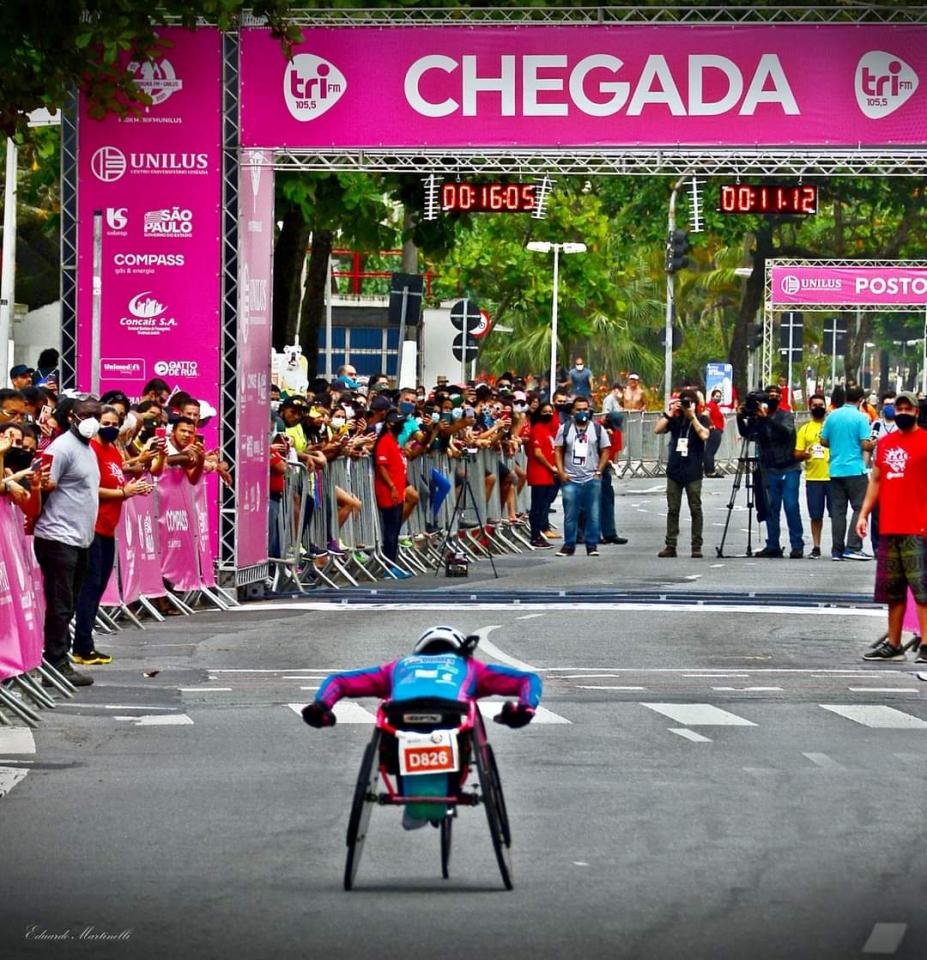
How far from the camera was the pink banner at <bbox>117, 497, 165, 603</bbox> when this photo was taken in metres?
20.5

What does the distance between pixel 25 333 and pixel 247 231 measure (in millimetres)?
37222

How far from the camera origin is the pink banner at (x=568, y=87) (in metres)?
23.5

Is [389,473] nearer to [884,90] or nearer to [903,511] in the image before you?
[884,90]

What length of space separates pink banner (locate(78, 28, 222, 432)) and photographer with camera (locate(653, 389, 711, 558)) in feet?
25.6

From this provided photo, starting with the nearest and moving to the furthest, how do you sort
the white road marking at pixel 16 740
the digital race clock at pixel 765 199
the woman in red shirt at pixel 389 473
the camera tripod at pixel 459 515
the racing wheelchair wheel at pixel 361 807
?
the racing wheelchair wheel at pixel 361 807 → the white road marking at pixel 16 740 → the woman in red shirt at pixel 389 473 → the digital race clock at pixel 765 199 → the camera tripod at pixel 459 515

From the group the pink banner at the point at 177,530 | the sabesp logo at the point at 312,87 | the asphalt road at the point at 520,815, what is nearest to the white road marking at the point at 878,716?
the asphalt road at the point at 520,815

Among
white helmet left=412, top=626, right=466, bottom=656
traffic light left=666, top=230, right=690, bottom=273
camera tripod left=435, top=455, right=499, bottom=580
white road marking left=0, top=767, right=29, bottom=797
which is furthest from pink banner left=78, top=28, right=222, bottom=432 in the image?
traffic light left=666, top=230, right=690, bottom=273

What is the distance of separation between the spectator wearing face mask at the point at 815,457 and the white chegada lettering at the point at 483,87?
25.8 feet

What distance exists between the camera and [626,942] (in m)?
8.07

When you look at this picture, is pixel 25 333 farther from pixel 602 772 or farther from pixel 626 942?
pixel 626 942

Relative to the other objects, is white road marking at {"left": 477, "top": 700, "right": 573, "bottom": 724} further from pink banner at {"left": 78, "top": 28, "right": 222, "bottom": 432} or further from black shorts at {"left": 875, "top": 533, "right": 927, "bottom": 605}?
pink banner at {"left": 78, "top": 28, "right": 222, "bottom": 432}

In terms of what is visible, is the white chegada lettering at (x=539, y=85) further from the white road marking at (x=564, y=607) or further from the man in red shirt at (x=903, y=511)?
the man in red shirt at (x=903, y=511)

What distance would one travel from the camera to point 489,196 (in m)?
28.9

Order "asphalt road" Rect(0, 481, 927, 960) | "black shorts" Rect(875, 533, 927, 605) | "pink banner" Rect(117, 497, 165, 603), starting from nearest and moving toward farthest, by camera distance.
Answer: "asphalt road" Rect(0, 481, 927, 960) → "black shorts" Rect(875, 533, 927, 605) → "pink banner" Rect(117, 497, 165, 603)
